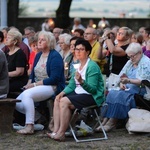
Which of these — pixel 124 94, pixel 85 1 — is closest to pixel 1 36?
pixel 124 94

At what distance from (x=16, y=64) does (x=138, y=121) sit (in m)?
2.12

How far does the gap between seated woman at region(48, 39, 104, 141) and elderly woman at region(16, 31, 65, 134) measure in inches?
18.4

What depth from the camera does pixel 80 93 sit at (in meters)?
8.62

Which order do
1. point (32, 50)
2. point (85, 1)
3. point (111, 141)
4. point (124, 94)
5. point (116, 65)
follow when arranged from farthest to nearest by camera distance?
1. point (85, 1)
2. point (32, 50)
3. point (116, 65)
4. point (124, 94)
5. point (111, 141)

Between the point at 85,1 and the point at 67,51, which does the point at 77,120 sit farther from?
the point at 85,1

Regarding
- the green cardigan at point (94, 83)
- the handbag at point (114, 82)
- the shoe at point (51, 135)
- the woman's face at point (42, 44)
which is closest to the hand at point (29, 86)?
the woman's face at point (42, 44)

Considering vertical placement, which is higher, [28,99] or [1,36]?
[1,36]

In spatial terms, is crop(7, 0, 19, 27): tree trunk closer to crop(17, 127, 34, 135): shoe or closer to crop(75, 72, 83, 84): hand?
crop(17, 127, 34, 135): shoe

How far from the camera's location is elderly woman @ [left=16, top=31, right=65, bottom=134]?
29.5 feet

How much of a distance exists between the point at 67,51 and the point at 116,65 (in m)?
1.10

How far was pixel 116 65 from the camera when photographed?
10438mm

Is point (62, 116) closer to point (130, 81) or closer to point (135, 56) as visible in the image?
point (130, 81)

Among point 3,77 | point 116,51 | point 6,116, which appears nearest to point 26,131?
point 6,116

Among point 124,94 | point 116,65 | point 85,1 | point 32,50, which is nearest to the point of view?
point 124,94
